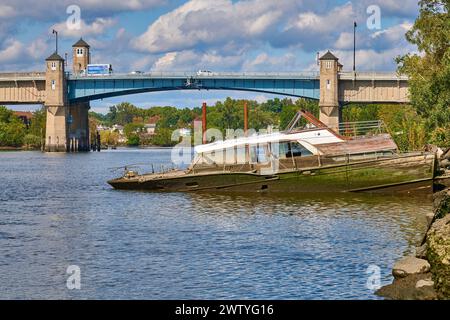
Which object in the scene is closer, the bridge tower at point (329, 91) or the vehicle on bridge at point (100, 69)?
the bridge tower at point (329, 91)

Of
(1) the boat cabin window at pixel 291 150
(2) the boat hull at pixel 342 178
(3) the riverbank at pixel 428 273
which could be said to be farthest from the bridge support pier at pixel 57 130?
(3) the riverbank at pixel 428 273

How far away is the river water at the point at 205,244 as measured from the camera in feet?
79.4

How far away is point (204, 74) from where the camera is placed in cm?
12712

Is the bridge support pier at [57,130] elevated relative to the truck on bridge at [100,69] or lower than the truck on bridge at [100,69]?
lower

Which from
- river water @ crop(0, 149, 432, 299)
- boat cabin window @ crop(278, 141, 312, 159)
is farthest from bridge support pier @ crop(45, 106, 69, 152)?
boat cabin window @ crop(278, 141, 312, 159)

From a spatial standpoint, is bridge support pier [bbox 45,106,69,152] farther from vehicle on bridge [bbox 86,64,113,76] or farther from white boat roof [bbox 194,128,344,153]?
white boat roof [bbox 194,128,344,153]

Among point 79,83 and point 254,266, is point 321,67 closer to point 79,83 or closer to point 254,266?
point 79,83

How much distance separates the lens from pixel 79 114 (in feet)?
502

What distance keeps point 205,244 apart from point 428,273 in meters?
10.8

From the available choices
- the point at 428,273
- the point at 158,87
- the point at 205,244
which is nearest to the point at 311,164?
the point at 205,244

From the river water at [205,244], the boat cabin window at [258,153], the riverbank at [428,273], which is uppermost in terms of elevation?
the boat cabin window at [258,153]

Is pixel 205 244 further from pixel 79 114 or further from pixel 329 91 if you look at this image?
pixel 79 114

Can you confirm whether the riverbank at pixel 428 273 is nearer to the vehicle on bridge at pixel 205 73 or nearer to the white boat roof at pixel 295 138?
the white boat roof at pixel 295 138
